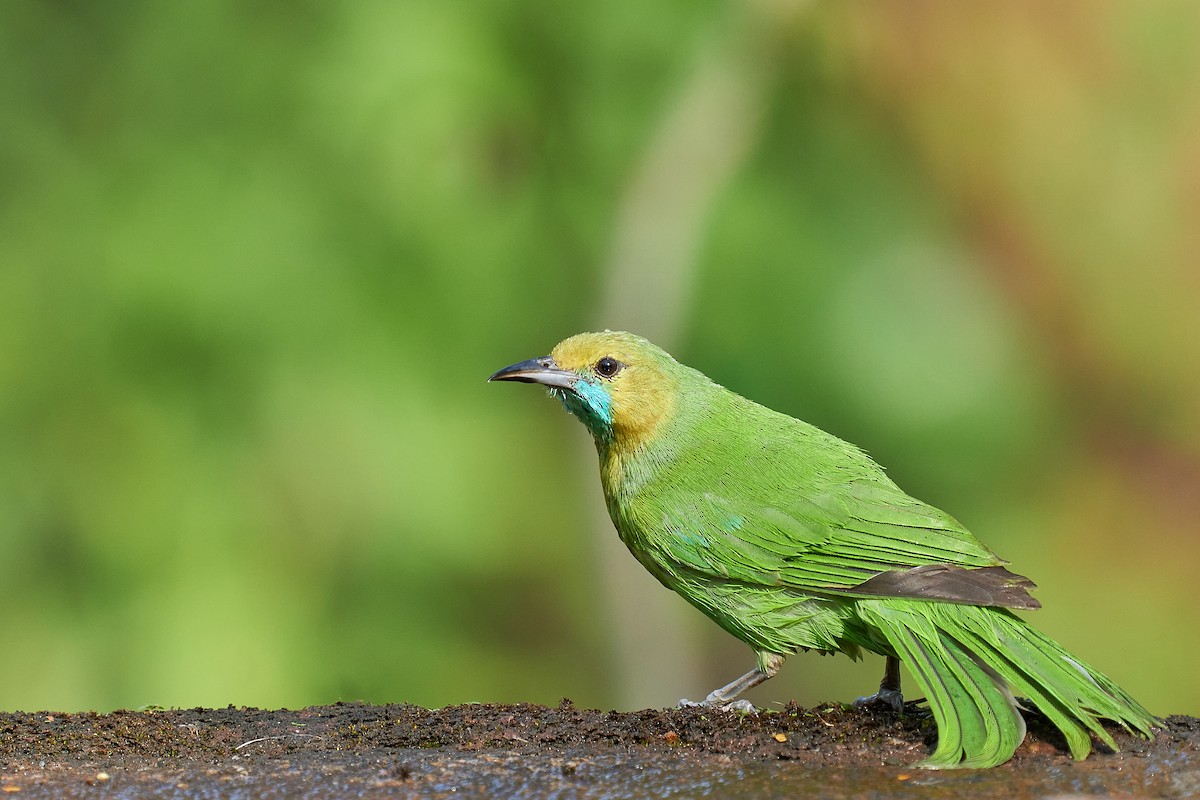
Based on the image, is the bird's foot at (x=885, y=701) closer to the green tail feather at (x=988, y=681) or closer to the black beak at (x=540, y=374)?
the green tail feather at (x=988, y=681)

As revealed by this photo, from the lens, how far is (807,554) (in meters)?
4.04

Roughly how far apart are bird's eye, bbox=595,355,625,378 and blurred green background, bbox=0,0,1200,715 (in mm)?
2384

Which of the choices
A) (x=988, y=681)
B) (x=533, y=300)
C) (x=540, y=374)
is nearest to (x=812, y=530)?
(x=988, y=681)

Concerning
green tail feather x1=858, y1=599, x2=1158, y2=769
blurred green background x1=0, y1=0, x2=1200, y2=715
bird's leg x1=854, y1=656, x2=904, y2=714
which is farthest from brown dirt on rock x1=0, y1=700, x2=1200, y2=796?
blurred green background x1=0, y1=0, x2=1200, y2=715

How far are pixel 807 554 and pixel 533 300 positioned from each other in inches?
144

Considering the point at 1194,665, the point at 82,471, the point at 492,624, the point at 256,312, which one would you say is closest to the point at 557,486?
the point at 492,624

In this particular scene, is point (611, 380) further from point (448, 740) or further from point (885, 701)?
point (448, 740)

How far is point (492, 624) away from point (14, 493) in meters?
2.53

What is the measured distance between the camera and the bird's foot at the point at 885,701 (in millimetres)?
3596

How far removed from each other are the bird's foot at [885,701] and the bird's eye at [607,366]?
1471 millimetres

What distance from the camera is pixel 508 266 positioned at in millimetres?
7418

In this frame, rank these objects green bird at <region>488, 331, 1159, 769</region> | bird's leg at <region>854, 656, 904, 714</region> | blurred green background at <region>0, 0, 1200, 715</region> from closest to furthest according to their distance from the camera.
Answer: green bird at <region>488, 331, 1159, 769</region>, bird's leg at <region>854, 656, 904, 714</region>, blurred green background at <region>0, 0, 1200, 715</region>

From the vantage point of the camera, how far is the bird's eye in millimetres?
4805

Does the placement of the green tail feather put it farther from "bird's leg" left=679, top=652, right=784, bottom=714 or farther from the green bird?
"bird's leg" left=679, top=652, right=784, bottom=714
